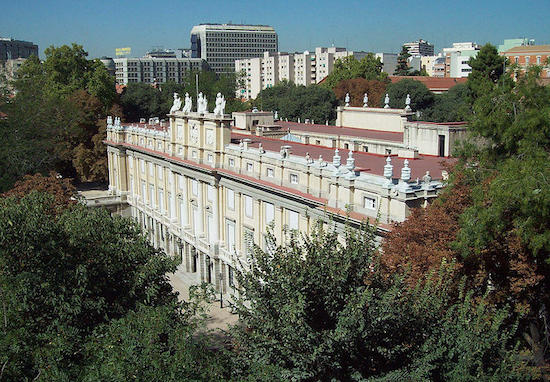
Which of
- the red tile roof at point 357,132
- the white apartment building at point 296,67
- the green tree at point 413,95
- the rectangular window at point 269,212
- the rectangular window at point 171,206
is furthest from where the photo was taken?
the white apartment building at point 296,67

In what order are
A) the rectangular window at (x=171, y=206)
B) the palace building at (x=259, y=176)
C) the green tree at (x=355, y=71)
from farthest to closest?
the green tree at (x=355, y=71)
the rectangular window at (x=171, y=206)
the palace building at (x=259, y=176)

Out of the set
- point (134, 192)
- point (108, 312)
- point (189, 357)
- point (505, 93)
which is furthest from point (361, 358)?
point (134, 192)

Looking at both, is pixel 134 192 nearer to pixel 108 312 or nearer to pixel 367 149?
pixel 367 149

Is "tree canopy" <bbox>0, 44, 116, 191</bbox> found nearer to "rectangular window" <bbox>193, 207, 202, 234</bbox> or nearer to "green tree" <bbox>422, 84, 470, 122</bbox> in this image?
"rectangular window" <bbox>193, 207, 202, 234</bbox>

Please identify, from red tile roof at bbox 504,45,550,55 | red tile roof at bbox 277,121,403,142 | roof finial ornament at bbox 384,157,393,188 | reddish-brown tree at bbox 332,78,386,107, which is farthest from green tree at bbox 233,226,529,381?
red tile roof at bbox 504,45,550,55

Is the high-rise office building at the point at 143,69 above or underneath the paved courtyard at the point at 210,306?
above

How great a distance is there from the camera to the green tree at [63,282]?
13.8 meters

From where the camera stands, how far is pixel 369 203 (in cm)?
2461

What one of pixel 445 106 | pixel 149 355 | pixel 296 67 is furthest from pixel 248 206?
pixel 296 67

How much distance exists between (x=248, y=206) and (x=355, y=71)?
223 feet

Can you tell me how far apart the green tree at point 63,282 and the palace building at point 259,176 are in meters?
3.64

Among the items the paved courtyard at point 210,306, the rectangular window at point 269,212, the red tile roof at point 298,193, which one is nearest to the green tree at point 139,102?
the red tile roof at point 298,193

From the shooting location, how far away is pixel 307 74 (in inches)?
6166

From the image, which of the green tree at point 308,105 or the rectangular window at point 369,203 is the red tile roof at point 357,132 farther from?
the green tree at point 308,105
